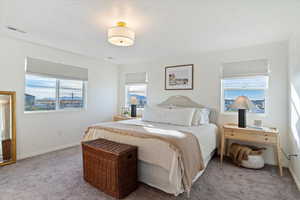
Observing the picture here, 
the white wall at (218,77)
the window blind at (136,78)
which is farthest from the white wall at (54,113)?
the white wall at (218,77)

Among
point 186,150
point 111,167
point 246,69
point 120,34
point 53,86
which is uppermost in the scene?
point 120,34

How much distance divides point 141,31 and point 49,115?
9.18 feet

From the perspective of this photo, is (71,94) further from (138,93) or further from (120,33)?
(120,33)

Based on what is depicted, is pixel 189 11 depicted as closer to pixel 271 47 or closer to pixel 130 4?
pixel 130 4

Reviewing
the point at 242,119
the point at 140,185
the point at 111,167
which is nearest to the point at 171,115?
the point at 242,119

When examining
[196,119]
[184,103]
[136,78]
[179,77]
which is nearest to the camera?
[196,119]

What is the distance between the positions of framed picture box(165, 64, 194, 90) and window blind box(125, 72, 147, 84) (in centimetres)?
81

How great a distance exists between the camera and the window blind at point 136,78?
15.3ft

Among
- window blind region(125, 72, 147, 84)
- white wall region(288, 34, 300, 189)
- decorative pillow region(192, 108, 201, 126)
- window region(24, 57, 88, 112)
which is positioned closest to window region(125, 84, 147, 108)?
window blind region(125, 72, 147, 84)

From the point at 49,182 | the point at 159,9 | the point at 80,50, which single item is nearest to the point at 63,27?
the point at 80,50

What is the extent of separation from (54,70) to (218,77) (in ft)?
12.4

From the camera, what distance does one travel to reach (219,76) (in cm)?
348

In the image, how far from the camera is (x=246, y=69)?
3.18 m

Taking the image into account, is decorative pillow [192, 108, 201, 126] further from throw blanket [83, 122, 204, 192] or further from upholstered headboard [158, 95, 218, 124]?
throw blanket [83, 122, 204, 192]
